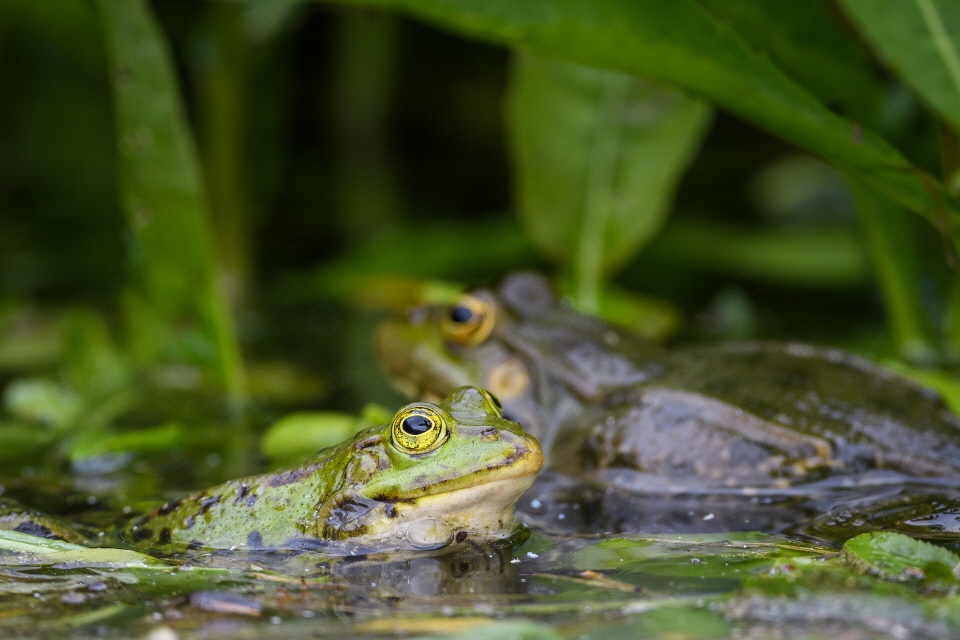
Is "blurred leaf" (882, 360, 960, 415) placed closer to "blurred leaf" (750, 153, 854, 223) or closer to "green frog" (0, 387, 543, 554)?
"green frog" (0, 387, 543, 554)

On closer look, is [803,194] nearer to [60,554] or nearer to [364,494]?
[364,494]

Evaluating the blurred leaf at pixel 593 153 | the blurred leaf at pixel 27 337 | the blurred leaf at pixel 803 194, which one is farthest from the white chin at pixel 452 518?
the blurred leaf at pixel 803 194

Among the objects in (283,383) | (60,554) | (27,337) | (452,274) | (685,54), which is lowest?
(60,554)

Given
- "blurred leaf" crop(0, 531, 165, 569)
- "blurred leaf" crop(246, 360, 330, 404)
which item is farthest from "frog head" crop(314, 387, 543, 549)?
"blurred leaf" crop(246, 360, 330, 404)

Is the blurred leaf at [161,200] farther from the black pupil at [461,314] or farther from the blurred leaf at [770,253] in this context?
the blurred leaf at [770,253]

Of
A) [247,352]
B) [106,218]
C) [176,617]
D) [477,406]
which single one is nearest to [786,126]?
[477,406]

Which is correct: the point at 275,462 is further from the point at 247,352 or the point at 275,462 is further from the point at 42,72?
the point at 42,72

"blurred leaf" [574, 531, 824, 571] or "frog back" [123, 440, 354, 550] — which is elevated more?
"frog back" [123, 440, 354, 550]

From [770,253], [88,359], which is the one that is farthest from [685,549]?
[770,253]
